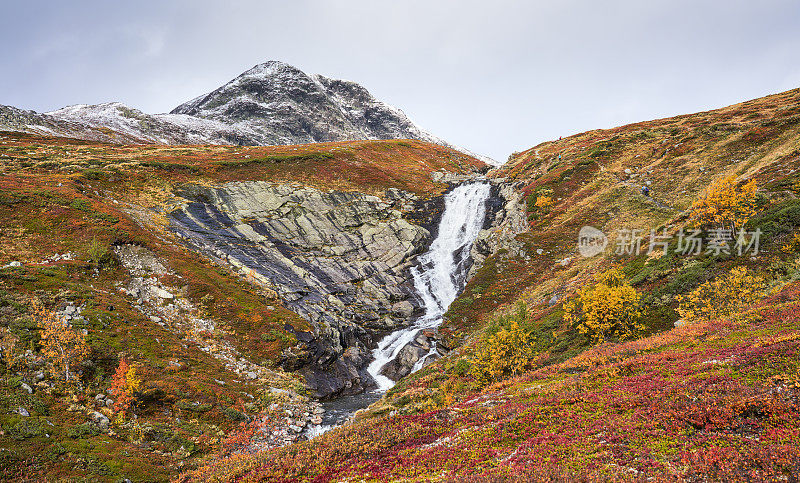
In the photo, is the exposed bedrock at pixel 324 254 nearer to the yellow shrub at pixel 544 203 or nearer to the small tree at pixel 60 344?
the yellow shrub at pixel 544 203

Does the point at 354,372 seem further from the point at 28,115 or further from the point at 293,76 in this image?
the point at 293,76

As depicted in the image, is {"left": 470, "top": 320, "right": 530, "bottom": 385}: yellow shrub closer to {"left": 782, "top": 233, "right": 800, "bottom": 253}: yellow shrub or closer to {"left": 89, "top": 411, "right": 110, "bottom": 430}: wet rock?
{"left": 782, "top": 233, "right": 800, "bottom": 253}: yellow shrub

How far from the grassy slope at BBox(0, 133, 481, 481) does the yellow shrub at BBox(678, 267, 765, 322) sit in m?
28.7

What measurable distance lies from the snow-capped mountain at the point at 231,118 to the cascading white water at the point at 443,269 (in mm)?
103532

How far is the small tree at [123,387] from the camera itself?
19.7 m

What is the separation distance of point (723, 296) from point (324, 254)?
42.1 meters

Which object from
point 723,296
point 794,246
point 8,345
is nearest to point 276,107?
point 8,345

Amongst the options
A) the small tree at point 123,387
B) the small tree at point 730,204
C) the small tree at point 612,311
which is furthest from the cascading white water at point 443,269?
the small tree at point 730,204

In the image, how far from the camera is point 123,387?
795 inches

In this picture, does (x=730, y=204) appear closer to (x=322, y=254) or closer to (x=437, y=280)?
(x=437, y=280)

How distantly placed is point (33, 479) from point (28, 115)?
125 meters

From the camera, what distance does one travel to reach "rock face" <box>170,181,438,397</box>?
1400 inches

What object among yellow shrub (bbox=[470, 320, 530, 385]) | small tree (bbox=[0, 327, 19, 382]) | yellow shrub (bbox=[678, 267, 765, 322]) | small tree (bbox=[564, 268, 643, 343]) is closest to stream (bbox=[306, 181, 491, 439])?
yellow shrub (bbox=[470, 320, 530, 385])

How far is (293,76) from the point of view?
7387 inches
